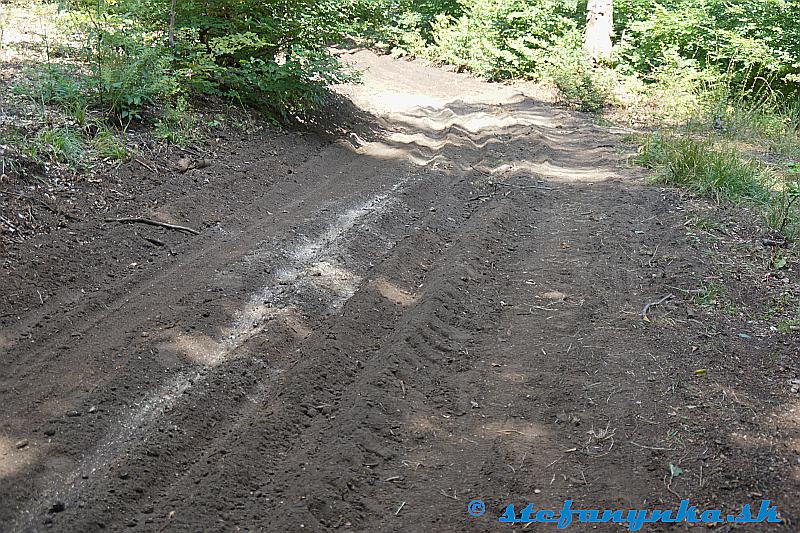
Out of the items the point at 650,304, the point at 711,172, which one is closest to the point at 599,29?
the point at 711,172

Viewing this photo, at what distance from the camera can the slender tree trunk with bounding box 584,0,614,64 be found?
44.0ft

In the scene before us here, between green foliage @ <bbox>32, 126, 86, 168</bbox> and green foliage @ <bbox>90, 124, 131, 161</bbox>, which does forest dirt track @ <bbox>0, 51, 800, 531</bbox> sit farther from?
green foliage @ <bbox>32, 126, 86, 168</bbox>

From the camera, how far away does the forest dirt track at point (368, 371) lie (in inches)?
115

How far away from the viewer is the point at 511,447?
10.6ft

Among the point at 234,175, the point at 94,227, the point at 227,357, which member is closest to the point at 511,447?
the point at 227,357

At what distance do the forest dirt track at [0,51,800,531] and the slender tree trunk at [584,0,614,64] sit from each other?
25.8 feet

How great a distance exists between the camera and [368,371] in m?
3.82

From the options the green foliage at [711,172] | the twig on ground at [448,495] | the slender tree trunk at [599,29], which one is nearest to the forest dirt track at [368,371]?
the twig on ground at [448,495]

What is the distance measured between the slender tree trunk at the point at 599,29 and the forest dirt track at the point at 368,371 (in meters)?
7.85

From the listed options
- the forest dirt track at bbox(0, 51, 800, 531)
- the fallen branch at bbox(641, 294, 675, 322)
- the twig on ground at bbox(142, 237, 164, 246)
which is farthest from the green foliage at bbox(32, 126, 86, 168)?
the fallen branch at bbox(641, 294, 675, 322)

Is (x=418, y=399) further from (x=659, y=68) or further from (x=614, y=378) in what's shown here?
(x=659, y=68)

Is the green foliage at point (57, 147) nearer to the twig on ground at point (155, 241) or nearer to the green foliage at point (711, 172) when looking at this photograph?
the twig on ground at point (155, 241)

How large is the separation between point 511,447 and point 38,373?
2.46m

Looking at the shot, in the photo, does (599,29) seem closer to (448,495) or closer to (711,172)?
(711,172)
